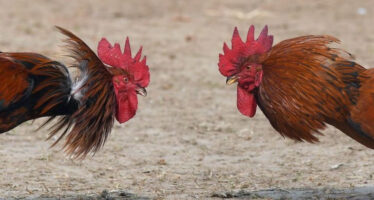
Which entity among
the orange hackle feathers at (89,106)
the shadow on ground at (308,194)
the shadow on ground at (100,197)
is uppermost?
the orange hackle feathers at (89,106)

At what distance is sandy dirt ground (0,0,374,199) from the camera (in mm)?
6832

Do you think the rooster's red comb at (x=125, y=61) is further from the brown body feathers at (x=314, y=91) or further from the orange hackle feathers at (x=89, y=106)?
the brown body feathers at (x=314, y=91)

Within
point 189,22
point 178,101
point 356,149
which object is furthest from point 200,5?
point 356,149

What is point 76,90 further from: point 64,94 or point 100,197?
point 100,197

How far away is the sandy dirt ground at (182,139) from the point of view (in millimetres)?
6832

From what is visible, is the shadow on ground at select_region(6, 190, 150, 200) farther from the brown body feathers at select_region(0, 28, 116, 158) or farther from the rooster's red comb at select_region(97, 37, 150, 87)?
the rooster's red comb at select_region(97, 37, 150, 87)

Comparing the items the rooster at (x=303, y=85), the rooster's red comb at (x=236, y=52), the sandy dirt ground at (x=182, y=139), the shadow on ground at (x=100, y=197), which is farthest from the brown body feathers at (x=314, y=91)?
the shadow on ground at (x=100, y=197)

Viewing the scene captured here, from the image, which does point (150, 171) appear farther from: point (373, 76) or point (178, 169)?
point (373, 76)

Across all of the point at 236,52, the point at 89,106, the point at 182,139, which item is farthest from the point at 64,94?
the point at 182,139

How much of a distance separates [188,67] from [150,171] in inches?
169

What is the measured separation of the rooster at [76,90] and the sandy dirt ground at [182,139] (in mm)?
297

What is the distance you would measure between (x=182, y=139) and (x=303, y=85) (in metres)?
2.84

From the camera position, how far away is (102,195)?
6.34m

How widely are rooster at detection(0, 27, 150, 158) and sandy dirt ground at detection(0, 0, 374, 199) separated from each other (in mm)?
297
